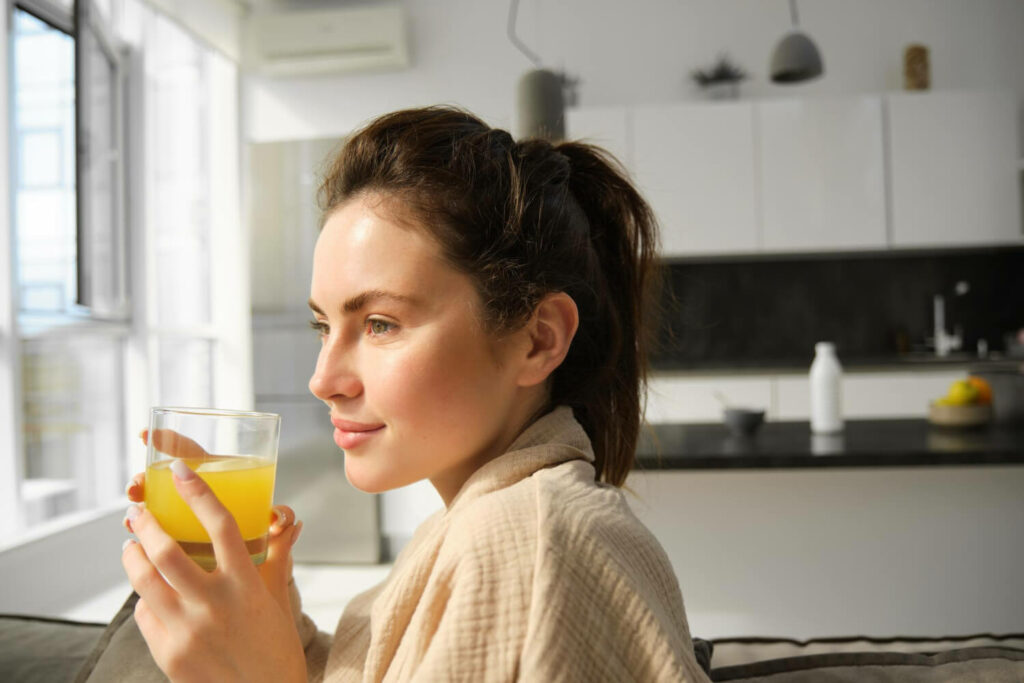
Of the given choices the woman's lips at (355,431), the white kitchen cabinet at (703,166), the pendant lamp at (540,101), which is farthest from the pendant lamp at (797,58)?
the woman's lips at (355,431)

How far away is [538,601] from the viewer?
0.53 m

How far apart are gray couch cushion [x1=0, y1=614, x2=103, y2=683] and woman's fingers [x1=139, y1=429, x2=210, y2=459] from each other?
15.6 inches

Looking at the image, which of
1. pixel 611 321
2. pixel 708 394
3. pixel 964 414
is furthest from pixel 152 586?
pixel 708 394

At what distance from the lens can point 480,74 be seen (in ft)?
15.0

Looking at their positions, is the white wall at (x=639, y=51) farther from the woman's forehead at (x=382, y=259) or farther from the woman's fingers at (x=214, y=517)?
the woman's fingers at (x=214, y=517)

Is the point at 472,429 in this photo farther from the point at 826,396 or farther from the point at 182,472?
the point at 826,396

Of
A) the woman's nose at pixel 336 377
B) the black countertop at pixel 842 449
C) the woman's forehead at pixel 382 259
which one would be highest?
the woman's forehead at pixel 382 259

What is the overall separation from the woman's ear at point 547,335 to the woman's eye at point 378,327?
0.16 metres

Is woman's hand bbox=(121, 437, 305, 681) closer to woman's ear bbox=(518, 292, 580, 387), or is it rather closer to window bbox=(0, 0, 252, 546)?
woman's ear bbox=(518, 292, 580, 387)

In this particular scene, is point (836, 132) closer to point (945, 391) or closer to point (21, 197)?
point (945, 391)

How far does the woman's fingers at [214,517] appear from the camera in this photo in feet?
2.15

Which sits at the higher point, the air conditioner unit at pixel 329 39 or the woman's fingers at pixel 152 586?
the air conditioner unit at pixel 329 39

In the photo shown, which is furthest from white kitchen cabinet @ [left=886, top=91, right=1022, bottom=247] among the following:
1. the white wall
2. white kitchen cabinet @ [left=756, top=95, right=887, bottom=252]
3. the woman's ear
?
the woman's ear

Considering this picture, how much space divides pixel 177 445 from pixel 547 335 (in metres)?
0.39
